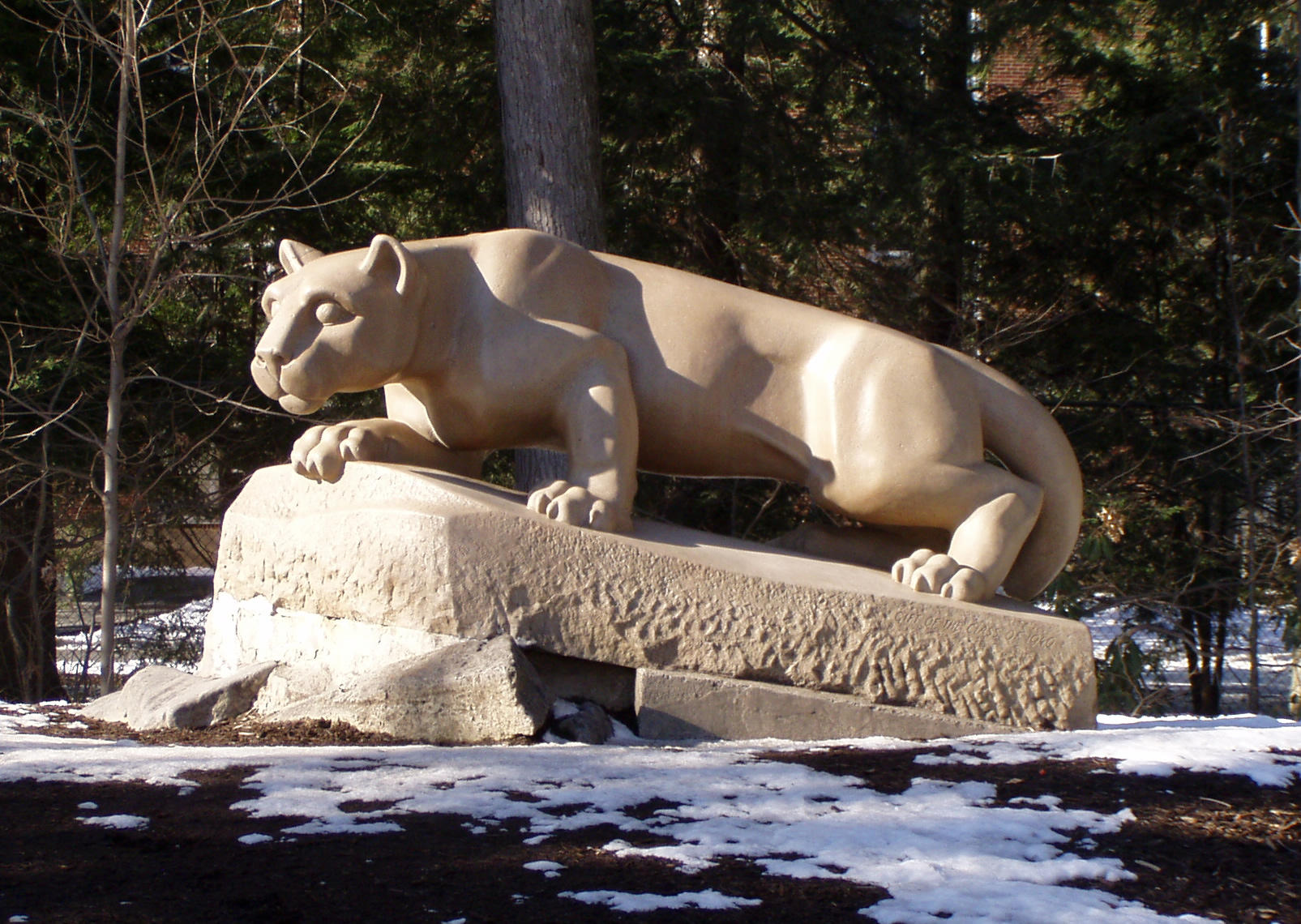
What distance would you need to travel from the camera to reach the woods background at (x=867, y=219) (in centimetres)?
808

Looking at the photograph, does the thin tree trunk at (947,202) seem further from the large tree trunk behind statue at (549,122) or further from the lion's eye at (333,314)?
the lion's eye at (333,314)

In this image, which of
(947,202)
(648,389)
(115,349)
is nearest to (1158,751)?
(648,389)

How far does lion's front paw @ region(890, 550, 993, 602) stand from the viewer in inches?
157

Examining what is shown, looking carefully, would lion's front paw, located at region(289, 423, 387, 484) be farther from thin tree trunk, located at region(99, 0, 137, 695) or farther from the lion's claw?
thin tree trunk, located at region(99, 0, 137, 695)

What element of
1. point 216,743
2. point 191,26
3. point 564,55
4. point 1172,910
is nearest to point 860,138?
point 564,55

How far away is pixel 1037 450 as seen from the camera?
4438 mm

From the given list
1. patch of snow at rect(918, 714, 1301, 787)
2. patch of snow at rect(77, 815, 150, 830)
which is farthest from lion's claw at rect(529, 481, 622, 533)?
patch of snow at rect(77, 815, 150, 830)

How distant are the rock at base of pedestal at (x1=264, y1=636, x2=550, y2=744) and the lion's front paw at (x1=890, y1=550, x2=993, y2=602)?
1285 mm

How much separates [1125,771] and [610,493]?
1708 mm

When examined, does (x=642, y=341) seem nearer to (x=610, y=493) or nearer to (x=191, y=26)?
(x=610, y=493)

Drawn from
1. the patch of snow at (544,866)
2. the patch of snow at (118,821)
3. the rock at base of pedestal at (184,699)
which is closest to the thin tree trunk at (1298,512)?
the rock at base of pedestal at (184,699)

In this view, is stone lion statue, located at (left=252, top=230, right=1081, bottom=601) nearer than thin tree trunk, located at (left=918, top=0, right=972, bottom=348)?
Yes

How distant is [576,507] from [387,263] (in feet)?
3.26

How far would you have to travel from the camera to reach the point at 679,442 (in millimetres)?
4328
